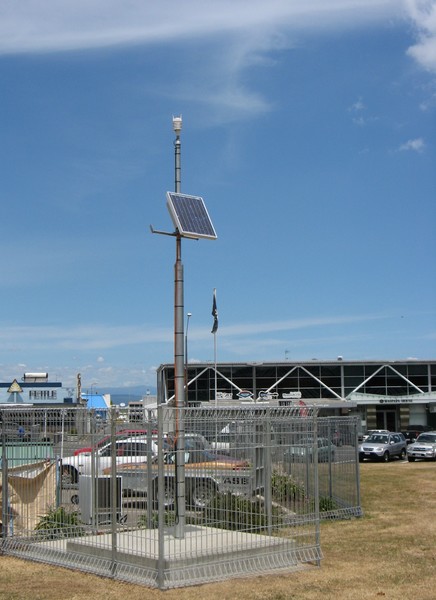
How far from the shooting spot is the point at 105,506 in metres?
11.8

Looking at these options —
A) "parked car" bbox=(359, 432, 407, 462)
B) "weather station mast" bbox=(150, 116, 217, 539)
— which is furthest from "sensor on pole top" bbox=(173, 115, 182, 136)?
"parked car" bbox=(359, 432, 407, 462)

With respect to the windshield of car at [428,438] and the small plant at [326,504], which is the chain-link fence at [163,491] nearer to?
the small plant at [326,504]

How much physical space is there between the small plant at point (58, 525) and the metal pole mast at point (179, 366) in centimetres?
A: 194

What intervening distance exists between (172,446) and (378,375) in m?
62.8

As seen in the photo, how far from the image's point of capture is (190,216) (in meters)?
13.0

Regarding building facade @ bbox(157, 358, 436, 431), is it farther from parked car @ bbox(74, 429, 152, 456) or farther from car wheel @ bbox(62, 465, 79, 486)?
parked car @ bbox(74, 429, 152, 456)

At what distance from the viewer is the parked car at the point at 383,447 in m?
39.9

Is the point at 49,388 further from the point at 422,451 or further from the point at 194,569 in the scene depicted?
the point at 194,569

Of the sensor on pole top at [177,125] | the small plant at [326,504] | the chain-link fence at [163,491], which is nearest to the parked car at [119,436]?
the chain-link fence at [163,491]

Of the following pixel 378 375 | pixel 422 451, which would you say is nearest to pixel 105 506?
pixel 422 451

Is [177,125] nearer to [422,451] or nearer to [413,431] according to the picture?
[422,451]

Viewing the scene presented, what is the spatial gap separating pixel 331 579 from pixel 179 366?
12.1 feet

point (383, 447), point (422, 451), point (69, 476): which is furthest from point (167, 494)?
point (422, 451)

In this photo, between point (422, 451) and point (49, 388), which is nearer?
point (422, 451)
